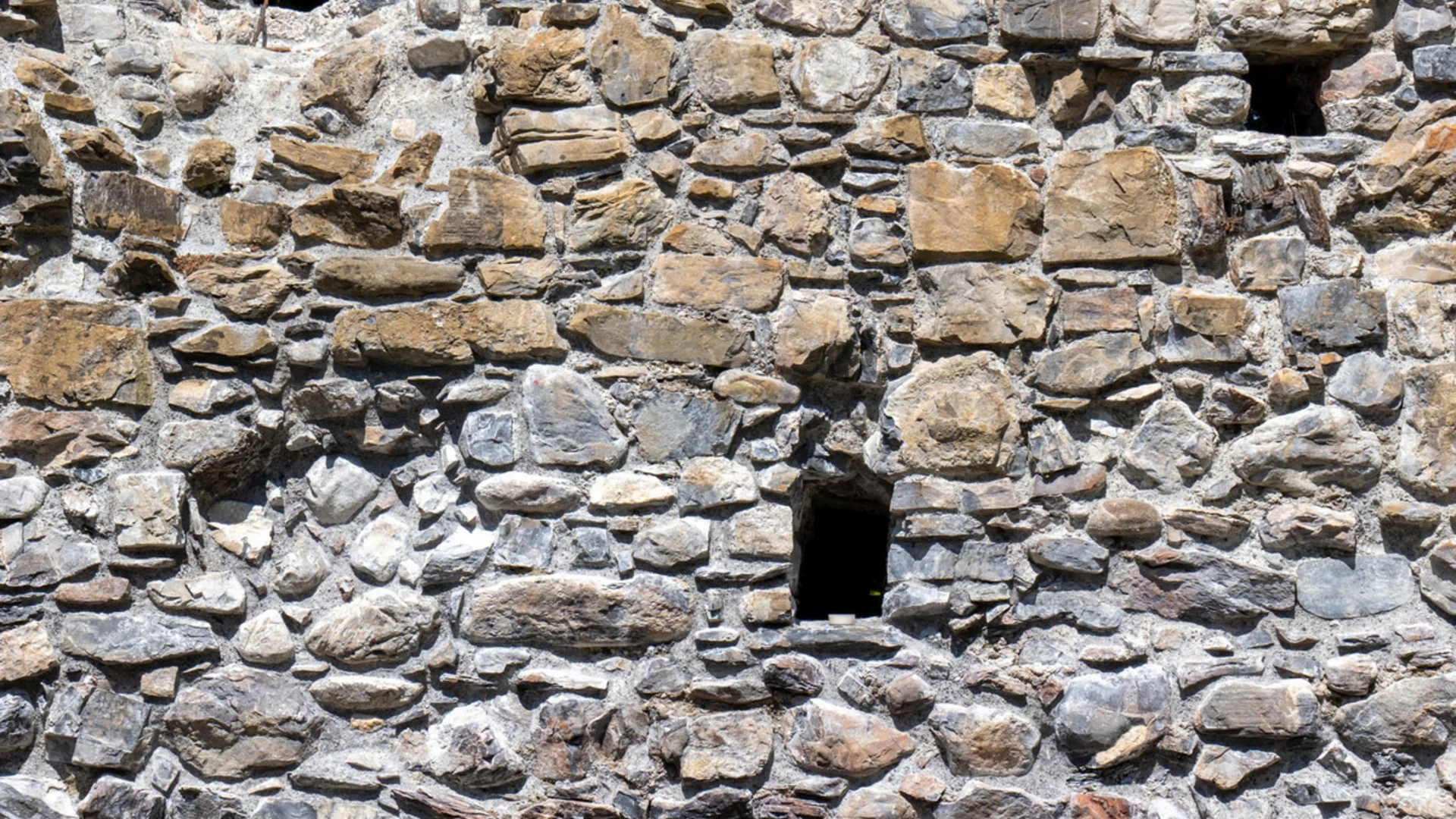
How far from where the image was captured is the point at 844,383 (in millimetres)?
2920

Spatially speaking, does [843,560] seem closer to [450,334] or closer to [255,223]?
[450,334]

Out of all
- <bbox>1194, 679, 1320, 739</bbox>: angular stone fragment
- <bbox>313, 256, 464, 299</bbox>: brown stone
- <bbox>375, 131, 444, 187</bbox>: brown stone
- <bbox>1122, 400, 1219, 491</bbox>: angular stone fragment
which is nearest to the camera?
<bbox>1194, 679, 1320, 739</bbox>: angular stone fragment

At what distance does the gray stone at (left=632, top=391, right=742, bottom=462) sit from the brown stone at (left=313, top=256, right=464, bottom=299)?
551 millimetres

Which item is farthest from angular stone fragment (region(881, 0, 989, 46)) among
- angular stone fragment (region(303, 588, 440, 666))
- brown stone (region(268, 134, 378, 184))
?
angular stone fragment (region(303, 588, 440, 666))

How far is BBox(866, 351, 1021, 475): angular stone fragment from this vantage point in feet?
9.30

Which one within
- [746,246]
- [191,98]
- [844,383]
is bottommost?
[844,383]

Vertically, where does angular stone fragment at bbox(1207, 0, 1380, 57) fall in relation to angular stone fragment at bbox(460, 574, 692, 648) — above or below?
above

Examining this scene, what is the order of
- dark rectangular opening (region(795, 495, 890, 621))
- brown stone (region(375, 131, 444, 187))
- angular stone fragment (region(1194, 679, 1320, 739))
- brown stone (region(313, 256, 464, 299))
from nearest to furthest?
angular stone fragment (region(1194, 679, 1320, 739)), brown stone (region(313, 256, 464, 299)), brown stone (region(375, 131, 444, 187)), dark rectangular opening (region(795, 495, 890, 621))

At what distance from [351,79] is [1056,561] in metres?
2.00

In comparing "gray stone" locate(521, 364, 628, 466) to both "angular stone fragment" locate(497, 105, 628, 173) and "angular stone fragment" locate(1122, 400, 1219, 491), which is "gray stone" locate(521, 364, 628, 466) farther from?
"angular stone fragment" locate(1122, 400, 1219, 491)

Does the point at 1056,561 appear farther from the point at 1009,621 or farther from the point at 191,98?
the point at 191,98

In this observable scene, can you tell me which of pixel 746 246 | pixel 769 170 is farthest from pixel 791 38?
pixel 746 246

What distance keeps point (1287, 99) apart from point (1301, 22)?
23cm

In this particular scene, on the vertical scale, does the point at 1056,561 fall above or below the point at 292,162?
below
